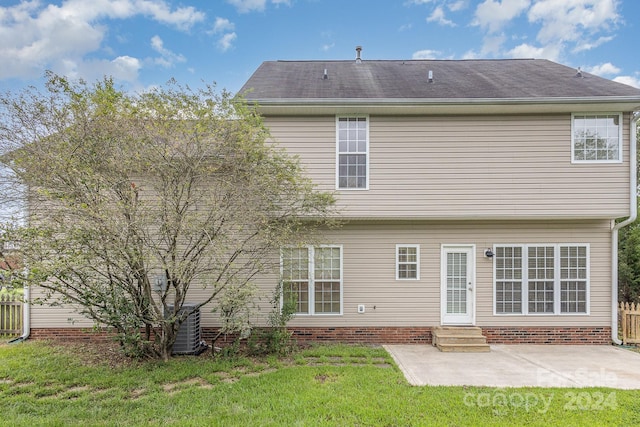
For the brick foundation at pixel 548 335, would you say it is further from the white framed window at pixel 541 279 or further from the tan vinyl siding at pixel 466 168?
the tan vinyl siding at pixel 466 168

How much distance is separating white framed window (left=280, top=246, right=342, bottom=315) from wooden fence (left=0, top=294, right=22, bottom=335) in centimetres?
622

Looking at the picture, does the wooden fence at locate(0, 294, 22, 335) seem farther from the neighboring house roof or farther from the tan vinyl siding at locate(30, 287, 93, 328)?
the neighboring house roof

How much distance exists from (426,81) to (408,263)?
466 centimetres

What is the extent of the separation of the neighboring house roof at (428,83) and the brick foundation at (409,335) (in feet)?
16.6

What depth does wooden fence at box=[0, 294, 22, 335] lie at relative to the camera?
7.39 meters

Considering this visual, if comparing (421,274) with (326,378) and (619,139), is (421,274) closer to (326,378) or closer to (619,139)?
(326,378)

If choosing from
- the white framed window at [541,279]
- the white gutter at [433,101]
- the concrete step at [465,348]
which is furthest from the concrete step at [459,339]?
the white gutter at [433,101]

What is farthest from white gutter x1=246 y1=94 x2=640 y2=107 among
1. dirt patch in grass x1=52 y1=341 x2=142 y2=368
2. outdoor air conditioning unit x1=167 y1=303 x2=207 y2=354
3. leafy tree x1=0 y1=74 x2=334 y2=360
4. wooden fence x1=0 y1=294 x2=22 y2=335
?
wooden fence x1=0 y1=294 x2=22 y2=335

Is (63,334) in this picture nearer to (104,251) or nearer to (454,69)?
(104,251)

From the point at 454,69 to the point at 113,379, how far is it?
10722 millimetres

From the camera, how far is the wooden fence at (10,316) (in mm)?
7395

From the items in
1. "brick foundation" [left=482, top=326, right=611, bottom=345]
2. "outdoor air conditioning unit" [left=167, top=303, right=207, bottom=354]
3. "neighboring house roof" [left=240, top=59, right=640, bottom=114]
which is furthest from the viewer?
"brick foundation" [left=482, top=326, right=611, bottom=345]

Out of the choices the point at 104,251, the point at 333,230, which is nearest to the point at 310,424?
the point at 104,251

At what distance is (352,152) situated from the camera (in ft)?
23.4
